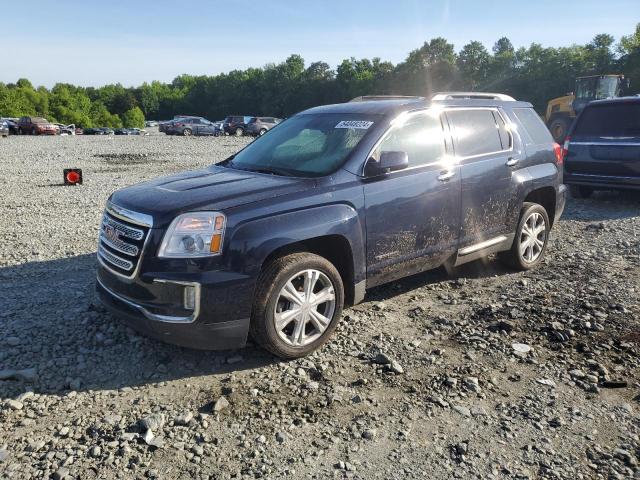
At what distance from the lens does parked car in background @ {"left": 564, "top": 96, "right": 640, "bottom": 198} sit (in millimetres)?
9234

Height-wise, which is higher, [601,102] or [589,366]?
[601,102]

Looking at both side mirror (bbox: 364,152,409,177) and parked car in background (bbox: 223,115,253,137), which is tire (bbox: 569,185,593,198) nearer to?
side mirror (bbox: 364,152,409,177)

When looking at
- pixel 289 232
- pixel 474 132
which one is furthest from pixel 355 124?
pixel 289 232

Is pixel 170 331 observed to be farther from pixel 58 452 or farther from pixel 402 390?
pixel 402 390

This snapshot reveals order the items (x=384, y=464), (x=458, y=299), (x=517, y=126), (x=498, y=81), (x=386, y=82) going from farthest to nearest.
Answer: (x=386, y=82)
(x=498, y=81)
(x=517, y=126)
(x=458, y=299)
(x=384, y=464)

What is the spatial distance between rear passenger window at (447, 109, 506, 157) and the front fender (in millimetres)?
1580

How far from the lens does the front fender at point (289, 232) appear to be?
371cm

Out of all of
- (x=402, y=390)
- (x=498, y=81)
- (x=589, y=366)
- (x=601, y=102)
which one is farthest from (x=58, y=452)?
(x=498, y=81)

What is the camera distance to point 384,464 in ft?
9.64

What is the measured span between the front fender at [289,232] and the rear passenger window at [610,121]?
291 inches

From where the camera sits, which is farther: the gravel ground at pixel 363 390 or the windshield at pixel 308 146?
the windshield at pixel 308 146

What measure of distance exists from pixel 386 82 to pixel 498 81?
20.6 metres

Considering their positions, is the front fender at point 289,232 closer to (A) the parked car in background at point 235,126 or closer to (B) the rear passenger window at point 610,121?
(B) the rear passenger window at point 610,121

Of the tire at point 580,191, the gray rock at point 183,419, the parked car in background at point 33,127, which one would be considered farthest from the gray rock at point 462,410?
the parked car in background at point 33,127
